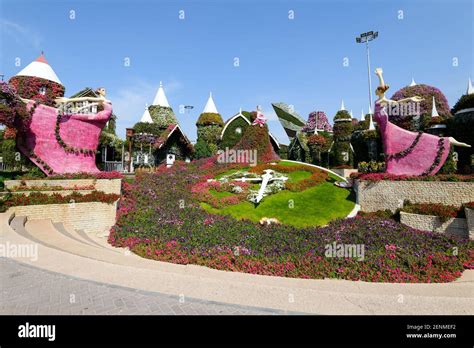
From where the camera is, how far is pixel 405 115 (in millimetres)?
26250

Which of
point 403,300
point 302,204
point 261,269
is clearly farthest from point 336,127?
point 403,300

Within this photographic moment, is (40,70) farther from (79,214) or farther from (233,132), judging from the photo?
(233,132)

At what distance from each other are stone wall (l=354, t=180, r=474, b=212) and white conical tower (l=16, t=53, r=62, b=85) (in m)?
25.8

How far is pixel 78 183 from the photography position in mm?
16031

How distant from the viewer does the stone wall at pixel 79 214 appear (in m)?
12.9

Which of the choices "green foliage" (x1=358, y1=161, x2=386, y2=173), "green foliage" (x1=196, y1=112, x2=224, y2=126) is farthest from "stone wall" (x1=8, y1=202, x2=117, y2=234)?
"green foliage" (x1=196, y1=112, x2=224, y2=126)

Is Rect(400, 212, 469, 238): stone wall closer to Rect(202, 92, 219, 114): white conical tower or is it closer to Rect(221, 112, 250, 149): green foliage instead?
Rect(221, 112, 250, 149): green foliage

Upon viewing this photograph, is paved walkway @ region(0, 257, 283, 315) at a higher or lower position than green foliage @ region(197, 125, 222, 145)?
lower

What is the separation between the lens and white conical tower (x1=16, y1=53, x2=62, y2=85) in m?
21.0

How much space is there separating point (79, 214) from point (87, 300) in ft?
36.0

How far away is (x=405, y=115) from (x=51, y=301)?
31206 mm

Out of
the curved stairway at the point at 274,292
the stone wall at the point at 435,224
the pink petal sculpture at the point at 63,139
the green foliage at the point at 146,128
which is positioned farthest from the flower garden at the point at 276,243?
the green foliage at the point at 146,128

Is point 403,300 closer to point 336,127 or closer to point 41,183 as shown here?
point 41,183
